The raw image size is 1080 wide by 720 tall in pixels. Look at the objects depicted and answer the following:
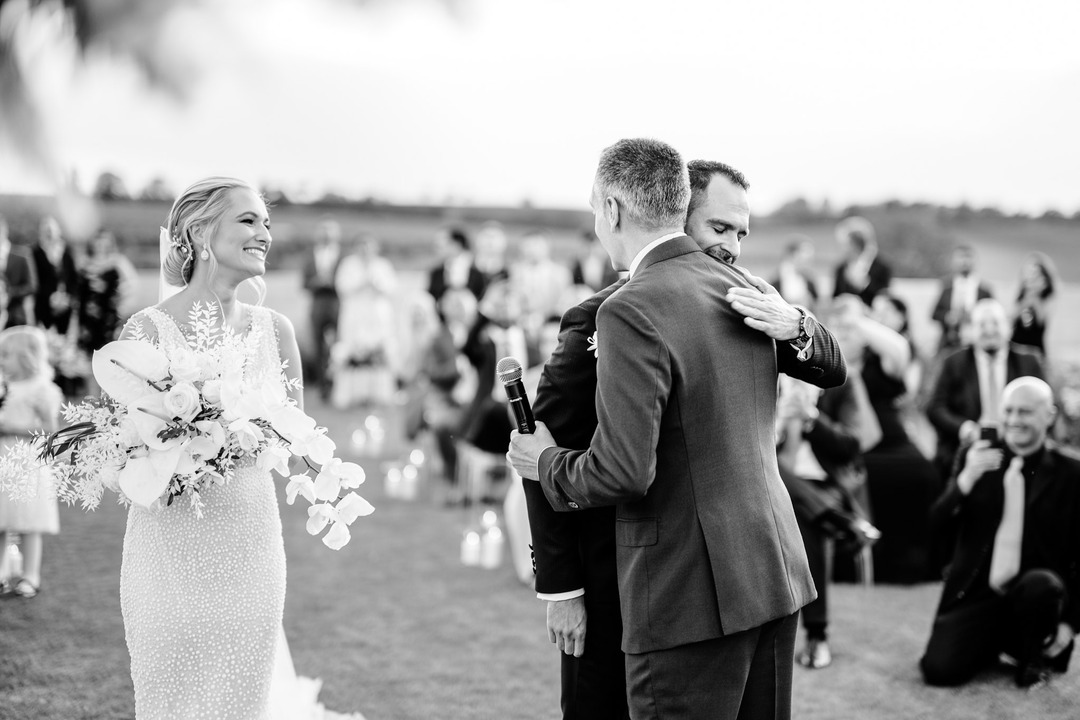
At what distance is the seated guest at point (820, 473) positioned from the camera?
199 inches

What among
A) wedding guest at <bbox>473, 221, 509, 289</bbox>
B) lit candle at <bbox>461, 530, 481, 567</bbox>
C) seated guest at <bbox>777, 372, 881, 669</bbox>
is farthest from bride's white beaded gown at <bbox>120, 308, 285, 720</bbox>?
wedding guest at <bbox>473, 221, 509, 289</bbox>

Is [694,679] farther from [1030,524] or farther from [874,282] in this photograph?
[874,282]

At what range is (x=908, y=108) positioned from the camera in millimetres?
14500

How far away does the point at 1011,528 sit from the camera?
4.92 meters

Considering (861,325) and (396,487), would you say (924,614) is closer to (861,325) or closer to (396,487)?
(861,325)

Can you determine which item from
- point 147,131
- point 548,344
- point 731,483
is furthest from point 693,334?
point 147,131

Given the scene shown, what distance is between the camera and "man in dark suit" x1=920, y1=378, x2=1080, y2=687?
4.77 metres

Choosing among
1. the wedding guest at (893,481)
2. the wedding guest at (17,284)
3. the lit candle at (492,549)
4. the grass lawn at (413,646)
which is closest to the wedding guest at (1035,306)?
the wedding guest at (893,481)

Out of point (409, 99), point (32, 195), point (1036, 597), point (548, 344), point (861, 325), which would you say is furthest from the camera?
point (409, 99)

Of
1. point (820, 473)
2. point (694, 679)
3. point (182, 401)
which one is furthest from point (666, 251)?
point (820, 473)

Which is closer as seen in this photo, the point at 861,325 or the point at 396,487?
the point at 861,325

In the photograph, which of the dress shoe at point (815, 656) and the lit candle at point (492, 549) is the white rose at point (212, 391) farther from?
the lit candle at point (492, 549)

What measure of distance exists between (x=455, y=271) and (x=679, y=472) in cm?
1036

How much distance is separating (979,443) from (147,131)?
1400cm
